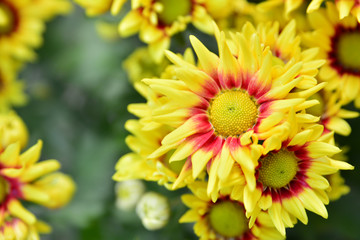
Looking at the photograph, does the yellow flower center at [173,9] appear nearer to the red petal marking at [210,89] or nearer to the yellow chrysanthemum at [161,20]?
the yellow chrysanthemum at [161,20]

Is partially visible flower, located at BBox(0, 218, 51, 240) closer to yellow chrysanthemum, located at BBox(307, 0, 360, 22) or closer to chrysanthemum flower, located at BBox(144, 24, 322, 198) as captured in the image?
chrysanthemum flower, located at BBox(144, 24, 322, 198)

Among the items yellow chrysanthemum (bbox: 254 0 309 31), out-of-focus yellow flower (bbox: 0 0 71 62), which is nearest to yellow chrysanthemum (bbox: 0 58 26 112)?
out-of-focus yellow flower (bbox: 0 0 71 62)

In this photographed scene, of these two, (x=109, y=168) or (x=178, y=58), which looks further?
(x=109, y=168)

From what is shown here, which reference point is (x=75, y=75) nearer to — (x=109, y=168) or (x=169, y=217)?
(x=109, y=168)

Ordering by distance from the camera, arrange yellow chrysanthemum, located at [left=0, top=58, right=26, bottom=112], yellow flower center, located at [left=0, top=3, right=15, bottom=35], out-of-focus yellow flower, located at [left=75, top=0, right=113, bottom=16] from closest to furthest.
A: out-of-focus yellow flower, located at [left=75, top=0, right=113, bottom=16] < yellow flower center, located at [left=0, top=3, right=15, bottom=35] < yellow chrysanthemum, located at [left=0, top=58, right=26, bottom=112]

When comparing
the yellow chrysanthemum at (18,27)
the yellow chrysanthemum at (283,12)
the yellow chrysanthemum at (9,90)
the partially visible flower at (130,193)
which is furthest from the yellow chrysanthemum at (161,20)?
the yellow chrysanthemum at (9,90)

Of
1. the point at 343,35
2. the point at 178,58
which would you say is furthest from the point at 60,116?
the point at 343,35

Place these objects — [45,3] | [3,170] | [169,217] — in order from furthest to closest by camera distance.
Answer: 1. [45,3]
2. [169,217]
3. [3,170]

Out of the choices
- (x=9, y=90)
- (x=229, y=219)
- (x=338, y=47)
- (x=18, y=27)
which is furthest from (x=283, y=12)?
(x=9, y=90)
